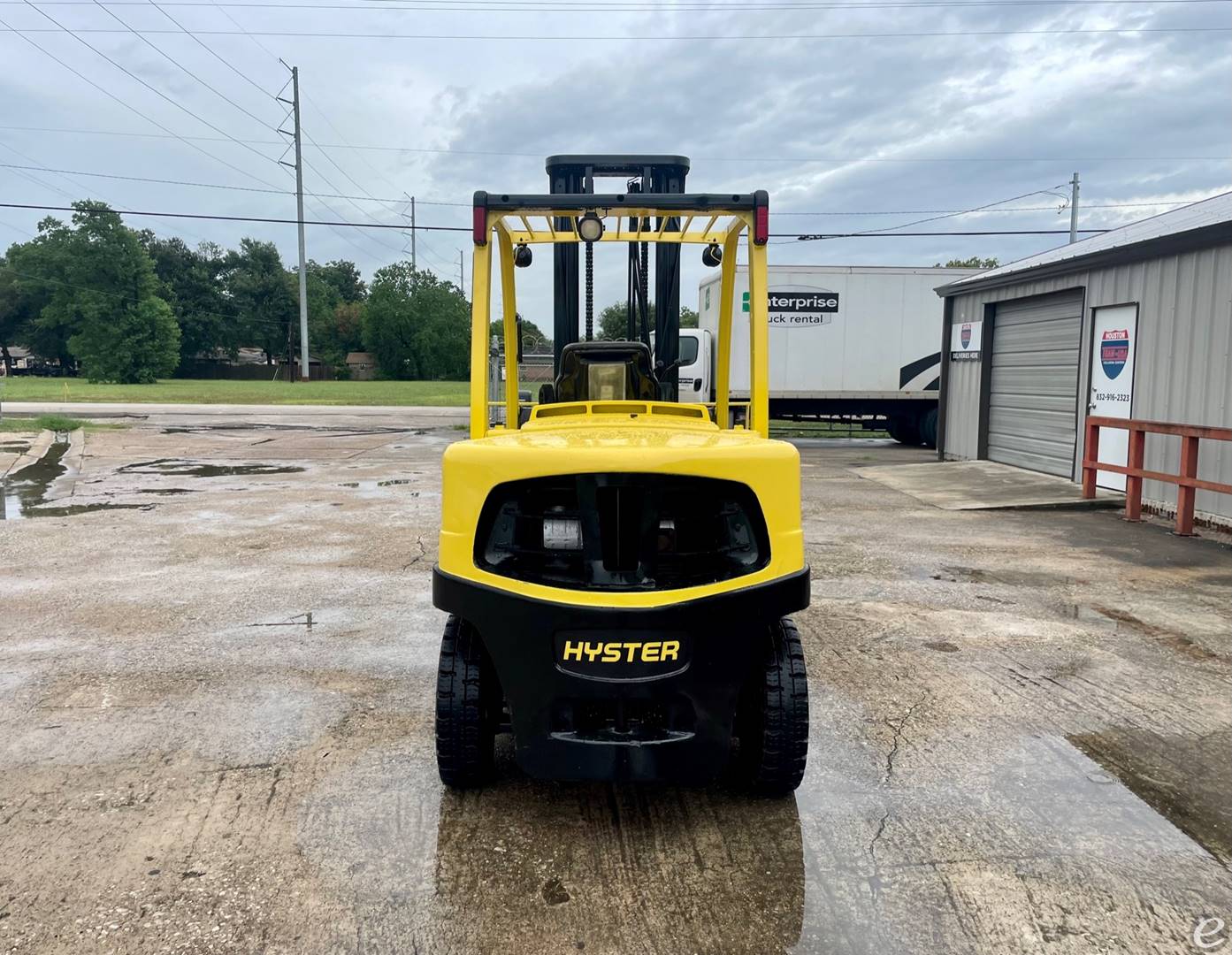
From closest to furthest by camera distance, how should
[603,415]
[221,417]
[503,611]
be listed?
[503,611] < [603,415] < [221,417]

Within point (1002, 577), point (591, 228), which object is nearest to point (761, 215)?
point (591, 228)

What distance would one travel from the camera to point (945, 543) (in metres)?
9.60

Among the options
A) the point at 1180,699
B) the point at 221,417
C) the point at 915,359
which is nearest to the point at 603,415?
the point at 1180,699

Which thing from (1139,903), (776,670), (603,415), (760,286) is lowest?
(1139,903)

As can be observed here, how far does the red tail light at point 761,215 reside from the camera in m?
4.23

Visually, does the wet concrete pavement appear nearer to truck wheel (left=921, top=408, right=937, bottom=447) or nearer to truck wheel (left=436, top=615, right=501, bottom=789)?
truck wheel (left=436, top=615, right=501, bottom=789)

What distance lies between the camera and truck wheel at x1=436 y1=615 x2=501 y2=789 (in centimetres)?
372

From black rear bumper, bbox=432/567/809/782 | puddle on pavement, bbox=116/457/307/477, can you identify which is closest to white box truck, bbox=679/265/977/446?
puddle on pavement, bbox=116/457/307/477

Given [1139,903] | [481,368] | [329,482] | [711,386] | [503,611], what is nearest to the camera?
[1139,903]

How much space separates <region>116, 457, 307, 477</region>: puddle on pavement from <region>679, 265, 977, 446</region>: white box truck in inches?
338

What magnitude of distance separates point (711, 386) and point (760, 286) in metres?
16.2

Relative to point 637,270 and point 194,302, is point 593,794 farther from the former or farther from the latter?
point 194,302

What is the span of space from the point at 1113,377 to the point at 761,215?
10.1m

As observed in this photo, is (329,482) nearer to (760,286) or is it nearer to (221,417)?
(760,286)
